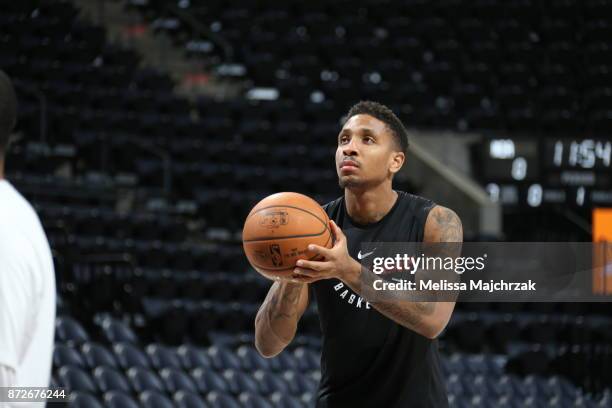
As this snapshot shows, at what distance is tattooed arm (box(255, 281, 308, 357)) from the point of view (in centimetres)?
338

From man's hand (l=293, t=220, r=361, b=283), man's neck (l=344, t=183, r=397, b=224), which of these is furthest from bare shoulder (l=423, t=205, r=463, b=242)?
man's hand (l=293, t=220, r=361, b=283)

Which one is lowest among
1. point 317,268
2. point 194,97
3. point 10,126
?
point 317,268

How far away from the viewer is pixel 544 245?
9.80m

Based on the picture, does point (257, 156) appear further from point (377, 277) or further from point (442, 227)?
point (377, 277)

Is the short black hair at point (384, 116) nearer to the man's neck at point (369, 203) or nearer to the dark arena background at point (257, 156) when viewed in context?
the man's neck at point (369, 203)

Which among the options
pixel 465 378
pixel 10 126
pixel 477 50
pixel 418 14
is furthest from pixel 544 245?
pixel 10 126

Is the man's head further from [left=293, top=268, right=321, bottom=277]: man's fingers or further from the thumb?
[left=293, top=268, right=321, bottom=277]: man's fingers

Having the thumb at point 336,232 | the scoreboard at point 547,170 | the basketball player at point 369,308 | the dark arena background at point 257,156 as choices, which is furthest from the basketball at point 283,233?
the scoreboard at point 547,170

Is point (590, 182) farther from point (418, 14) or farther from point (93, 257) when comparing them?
point (93, 257)

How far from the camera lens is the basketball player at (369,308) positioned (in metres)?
3.32

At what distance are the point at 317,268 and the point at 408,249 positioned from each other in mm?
647

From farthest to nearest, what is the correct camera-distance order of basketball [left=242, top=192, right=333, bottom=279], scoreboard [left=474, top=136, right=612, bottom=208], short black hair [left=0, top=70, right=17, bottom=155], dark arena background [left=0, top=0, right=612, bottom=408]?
1. scoreboard [left=474, top=136, right=612, bottom=208]
2. dark arena background [left=0, top=0, right=612, bottom=408]
3. basketball [left=242, top=192, right=333, bottom=279]
4. short black hair [left=0, top=70, right=17, bottom=155]

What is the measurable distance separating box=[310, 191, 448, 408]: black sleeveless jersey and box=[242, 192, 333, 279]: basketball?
397 millimetres

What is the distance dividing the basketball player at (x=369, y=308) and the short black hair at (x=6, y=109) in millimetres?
1449
